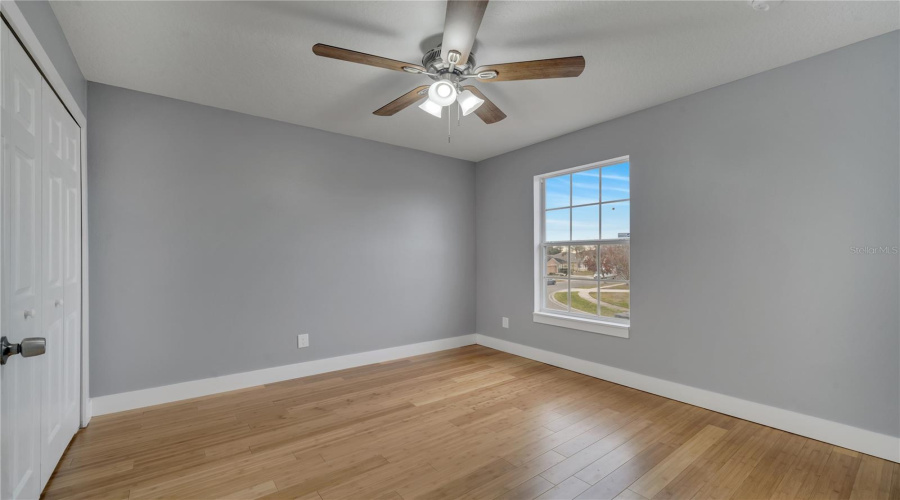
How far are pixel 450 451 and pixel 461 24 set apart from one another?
2377mm

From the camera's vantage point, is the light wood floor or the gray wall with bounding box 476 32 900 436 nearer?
the light wood floor

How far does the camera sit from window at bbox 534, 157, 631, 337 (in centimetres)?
361

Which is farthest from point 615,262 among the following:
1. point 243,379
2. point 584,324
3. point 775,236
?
point 243,379

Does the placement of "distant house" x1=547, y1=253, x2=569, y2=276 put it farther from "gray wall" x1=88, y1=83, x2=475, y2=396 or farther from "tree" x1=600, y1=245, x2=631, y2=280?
"gray wall" x1=88, y1=83, x2=475, y2=396

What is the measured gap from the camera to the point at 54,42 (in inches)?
79.3

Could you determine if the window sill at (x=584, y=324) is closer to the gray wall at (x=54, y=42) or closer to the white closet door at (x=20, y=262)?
the white closet door at (x=20, y=262)

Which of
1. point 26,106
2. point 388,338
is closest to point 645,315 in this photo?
point 388,338

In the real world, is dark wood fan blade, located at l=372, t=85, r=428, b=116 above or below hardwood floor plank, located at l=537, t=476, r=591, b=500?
above

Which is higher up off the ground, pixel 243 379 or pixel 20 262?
pixel 20 262

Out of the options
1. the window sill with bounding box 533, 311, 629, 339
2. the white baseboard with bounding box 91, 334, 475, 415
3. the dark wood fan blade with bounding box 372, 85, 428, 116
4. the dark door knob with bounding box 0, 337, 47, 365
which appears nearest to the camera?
the dark door knob with bounding box 0, 337, 47, 365

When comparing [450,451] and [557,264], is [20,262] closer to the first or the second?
[450,451]

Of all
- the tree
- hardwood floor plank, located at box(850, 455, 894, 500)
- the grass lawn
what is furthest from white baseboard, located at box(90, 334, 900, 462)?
the tree

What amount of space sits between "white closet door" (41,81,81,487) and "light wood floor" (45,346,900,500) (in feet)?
0.78

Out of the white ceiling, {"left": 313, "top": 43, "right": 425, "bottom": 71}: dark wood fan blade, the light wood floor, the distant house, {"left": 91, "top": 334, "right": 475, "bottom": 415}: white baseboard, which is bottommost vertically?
the light wood floor
